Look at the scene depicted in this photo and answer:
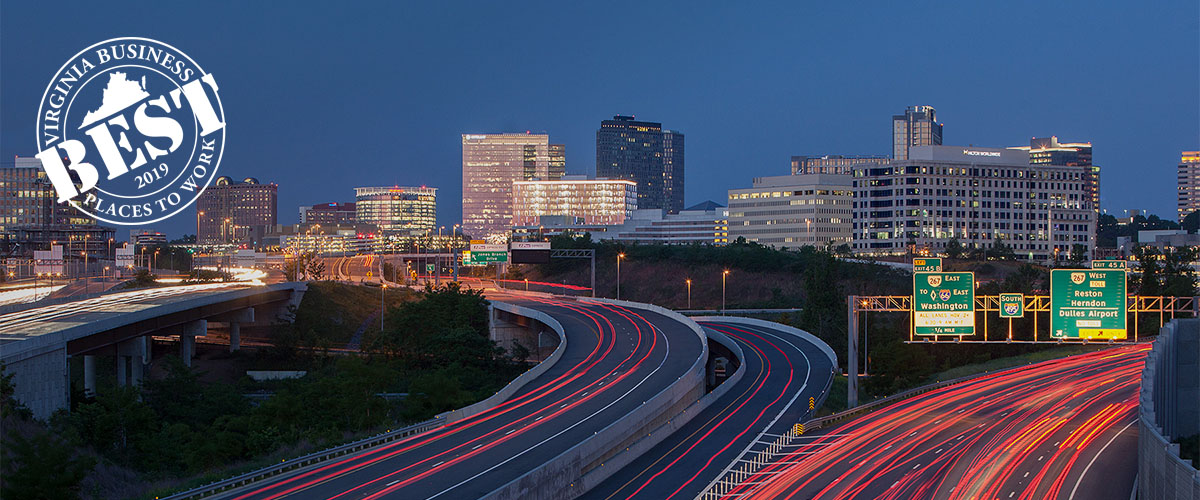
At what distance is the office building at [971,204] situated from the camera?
591 feet

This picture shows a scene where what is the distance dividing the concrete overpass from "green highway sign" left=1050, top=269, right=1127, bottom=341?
143 feet

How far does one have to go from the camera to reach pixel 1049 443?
46219mm

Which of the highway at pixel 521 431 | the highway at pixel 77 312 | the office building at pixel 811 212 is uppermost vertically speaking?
the office building at pixel 811 212

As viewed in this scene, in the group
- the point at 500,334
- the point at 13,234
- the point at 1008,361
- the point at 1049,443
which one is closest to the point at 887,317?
the point at 1008,361

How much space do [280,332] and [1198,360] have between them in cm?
6524

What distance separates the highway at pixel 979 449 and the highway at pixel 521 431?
28.5ft

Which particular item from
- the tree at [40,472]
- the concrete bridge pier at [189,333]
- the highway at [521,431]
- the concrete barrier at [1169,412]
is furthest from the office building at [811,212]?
the tree at [40,472]

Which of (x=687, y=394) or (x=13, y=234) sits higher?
(x=13, y=234)

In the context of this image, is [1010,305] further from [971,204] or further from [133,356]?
[971,204]

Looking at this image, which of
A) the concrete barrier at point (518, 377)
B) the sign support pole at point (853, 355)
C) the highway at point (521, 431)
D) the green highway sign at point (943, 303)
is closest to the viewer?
the highway at point (521, 431)

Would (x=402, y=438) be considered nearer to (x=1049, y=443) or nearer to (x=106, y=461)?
(x=106, y=461)

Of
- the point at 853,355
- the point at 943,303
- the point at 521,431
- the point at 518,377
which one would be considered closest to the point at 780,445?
the point at 853,355

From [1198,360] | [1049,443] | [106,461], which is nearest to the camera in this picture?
[106,461]

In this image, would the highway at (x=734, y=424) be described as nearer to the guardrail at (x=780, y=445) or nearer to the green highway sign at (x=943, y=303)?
the guardrail at (x=780, y=445)
